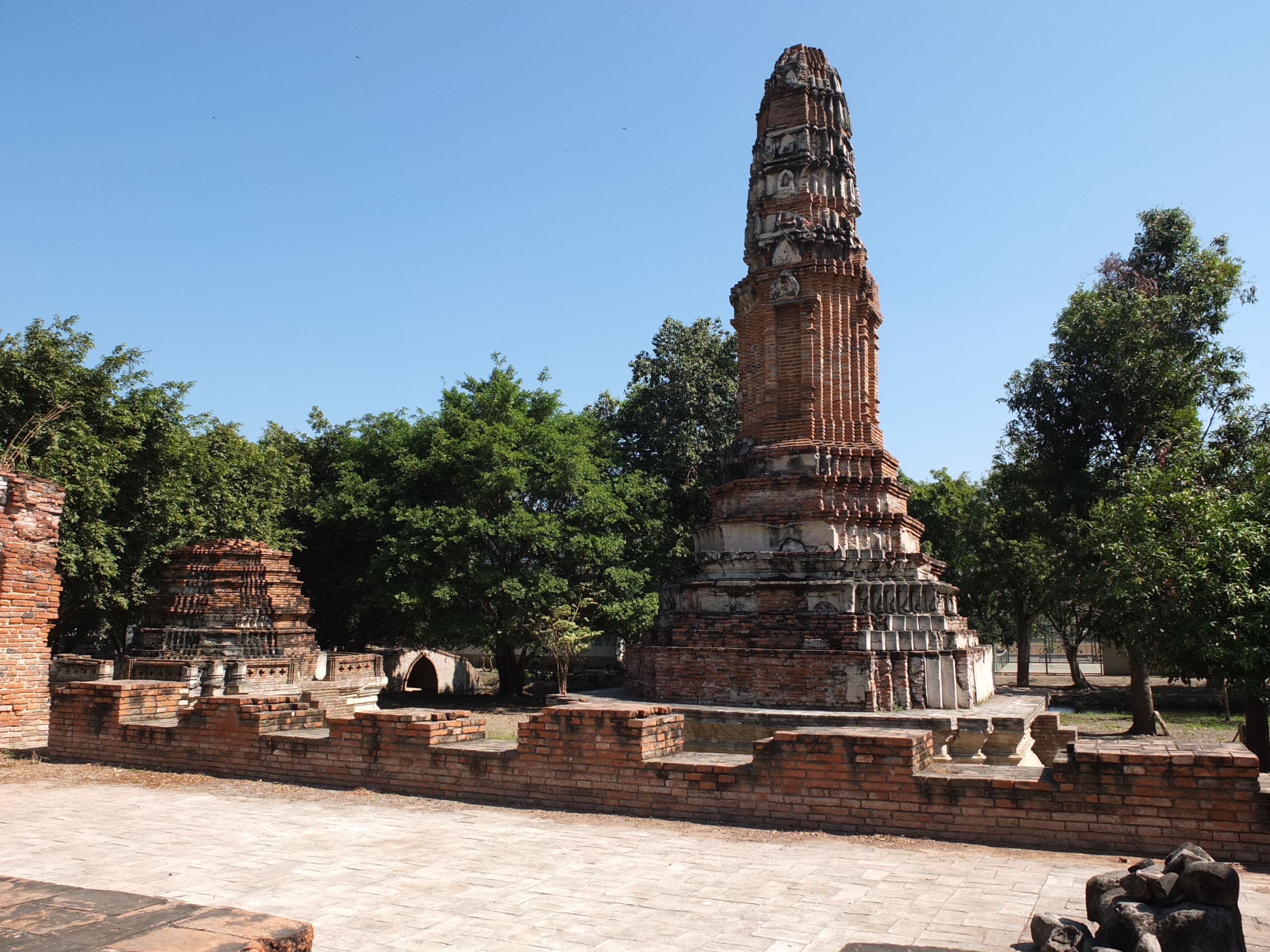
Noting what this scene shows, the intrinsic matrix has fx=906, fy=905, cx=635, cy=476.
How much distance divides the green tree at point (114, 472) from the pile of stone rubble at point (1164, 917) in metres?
17.1

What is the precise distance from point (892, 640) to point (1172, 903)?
857cm

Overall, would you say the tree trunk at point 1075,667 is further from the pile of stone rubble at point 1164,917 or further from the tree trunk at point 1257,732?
the pile of stone rubble at point 1164,917

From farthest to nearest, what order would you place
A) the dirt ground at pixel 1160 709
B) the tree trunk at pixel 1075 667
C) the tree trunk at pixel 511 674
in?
the tree trunk at pixel 1075 667, the tree trunk at pixel 511 674, the dirt ground at pixel 1160 709

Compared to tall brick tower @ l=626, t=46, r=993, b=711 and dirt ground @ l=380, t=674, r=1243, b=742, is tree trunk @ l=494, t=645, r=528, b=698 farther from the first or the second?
tall brick tower @ l=626, t=46, r=993, b=711

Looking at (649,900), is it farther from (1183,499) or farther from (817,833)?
(1183,499)

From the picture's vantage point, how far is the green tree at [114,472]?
59.9ft

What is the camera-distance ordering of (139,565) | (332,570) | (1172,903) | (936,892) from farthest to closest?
(332,570) → (139,565) → (936,892) → (1172,903)

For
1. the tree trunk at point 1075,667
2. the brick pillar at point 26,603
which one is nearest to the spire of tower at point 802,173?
the brick pillar at point 26,603

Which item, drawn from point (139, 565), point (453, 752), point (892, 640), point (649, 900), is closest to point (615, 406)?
point (139, 565)

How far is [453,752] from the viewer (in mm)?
8430

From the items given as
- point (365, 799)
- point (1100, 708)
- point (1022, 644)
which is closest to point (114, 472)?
point (365, 799)

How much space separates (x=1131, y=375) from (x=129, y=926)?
808 inches

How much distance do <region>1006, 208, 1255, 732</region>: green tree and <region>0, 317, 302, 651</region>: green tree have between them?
19.1 m

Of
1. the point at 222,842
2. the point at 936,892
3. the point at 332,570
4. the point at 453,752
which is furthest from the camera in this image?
the point at 332,570
